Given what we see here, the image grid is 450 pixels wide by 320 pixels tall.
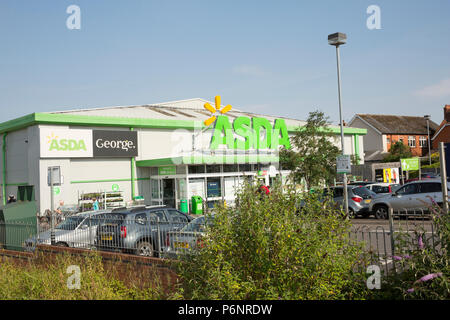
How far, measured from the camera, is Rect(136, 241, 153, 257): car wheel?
9.36 m

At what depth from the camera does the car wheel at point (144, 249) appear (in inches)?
368

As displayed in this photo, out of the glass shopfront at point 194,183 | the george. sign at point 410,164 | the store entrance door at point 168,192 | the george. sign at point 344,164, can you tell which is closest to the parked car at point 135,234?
the george. sign at point 344,164

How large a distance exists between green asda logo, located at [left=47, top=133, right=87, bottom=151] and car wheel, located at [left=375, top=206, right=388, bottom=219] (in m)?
17.9

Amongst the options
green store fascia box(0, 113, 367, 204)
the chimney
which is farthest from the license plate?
the chimney

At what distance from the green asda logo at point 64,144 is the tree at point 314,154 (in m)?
13.0

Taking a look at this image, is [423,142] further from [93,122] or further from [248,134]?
[93,122]

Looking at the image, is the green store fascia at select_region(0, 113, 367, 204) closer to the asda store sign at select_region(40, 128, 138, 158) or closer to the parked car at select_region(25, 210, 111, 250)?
the asda store sign at select_region(40, 128, 138, 158)

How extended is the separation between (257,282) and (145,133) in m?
26.2

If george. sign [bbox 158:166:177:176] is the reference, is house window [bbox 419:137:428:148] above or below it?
above

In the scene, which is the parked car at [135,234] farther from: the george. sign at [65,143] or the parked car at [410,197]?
the george. sign at [65,143]

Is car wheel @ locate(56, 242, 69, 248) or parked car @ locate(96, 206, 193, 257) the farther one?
car wheel @ locate(56, 242, 69, 248)
